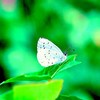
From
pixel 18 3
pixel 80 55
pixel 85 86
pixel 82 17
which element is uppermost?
pixel 18 3

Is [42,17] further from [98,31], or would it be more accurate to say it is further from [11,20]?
[98,31]

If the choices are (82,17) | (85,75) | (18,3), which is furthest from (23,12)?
(85,75)

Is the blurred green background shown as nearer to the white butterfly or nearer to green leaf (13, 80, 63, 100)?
the white butterfly

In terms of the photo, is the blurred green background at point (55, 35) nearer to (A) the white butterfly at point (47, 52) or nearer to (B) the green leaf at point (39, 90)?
(A) the white butterfly at point (47, 52)

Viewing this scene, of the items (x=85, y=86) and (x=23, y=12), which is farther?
(x=23, y=12)

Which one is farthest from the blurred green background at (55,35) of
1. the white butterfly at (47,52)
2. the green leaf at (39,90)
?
the green leaf at (39,90)

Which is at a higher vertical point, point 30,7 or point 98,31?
point 30,7
